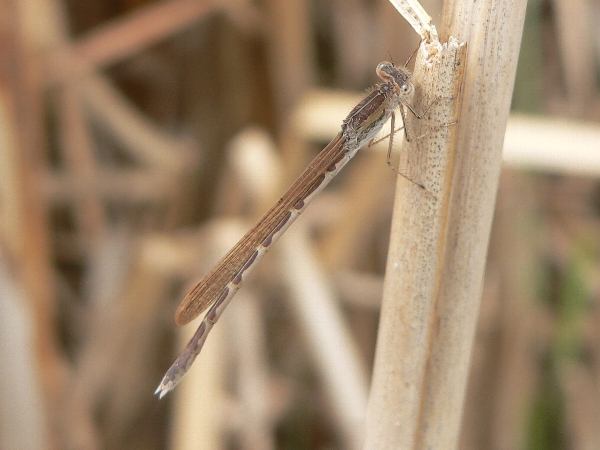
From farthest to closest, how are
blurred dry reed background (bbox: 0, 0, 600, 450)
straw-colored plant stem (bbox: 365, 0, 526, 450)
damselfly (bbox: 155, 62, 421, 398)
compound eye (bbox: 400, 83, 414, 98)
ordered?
blurred dry reed background (bbox: 0, 0, 600, 450)
damselfly (bbox: 155, 62, 421, 398)
compound eye (bbox: 400, 83, 414, 98)
straw-colored plant stem (bbox: 365, 0, 526, 450)

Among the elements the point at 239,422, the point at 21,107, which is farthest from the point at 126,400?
the point at 21,107

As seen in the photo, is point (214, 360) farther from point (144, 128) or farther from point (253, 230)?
point (144, 128)

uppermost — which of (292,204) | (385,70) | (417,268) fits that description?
(385,70)

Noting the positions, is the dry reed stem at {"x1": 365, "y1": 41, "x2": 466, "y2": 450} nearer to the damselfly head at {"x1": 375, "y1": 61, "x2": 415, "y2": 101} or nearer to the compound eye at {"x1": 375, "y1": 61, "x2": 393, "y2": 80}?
the damselfly head at {"x1": 375, "y1": 61, "x2": 415, "y2": 101}

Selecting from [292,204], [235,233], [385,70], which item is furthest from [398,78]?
[235,233]

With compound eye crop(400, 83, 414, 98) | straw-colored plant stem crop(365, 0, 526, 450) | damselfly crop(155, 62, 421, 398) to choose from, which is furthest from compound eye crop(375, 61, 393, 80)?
straw-colored plant stem crop(365, 0, 526, 450)

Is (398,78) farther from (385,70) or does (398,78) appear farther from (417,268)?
(417,268)
